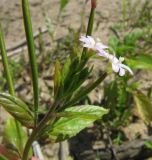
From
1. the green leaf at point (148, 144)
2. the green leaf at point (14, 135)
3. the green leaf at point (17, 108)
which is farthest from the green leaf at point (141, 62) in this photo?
the green leaf at point (17, 108)

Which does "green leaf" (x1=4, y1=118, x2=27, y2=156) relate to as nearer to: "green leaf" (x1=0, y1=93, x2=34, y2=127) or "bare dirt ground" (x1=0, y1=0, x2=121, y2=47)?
"green leaf" (x1=0, y1=93, x2=34, y2=127)

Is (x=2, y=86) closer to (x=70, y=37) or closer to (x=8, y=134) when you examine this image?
(x=70, y=37)

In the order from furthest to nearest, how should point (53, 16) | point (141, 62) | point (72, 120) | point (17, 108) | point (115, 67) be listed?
point (53, 16)
point (141, 62)
point (72, 120)
point (17, 108)
point (115, 67)

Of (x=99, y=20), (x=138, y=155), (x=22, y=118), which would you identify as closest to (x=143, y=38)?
(x=99, y=20)

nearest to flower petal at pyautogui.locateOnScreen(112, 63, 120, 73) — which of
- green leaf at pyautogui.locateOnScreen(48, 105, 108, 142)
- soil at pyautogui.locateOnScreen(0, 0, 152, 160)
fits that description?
green leaf at pyautogui.locateOnScreen(48, 105, 108, 142)

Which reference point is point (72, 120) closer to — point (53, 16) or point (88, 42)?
point (88, 42)

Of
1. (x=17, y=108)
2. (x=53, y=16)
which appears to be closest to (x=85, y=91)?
(x=17, y=108)

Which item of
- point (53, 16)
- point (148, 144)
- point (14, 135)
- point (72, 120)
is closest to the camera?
point (72, 120)
